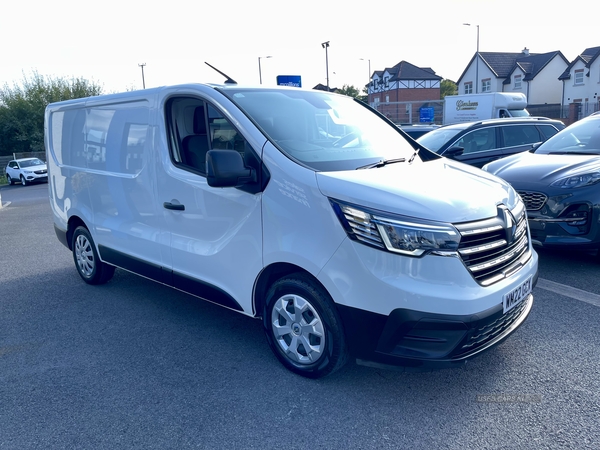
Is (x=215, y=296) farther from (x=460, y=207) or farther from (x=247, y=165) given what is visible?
(x=460, y=207)

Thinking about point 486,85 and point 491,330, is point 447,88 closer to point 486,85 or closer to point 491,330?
point 486,85

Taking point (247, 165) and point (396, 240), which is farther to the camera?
point (247, 165)

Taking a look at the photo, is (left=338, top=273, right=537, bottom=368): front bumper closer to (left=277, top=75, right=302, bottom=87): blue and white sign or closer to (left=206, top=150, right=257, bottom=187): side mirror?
(left=206, top=150, right=257, bottom=187): side mirror

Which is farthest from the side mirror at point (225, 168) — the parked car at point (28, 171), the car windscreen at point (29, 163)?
the car windscreen at point (29, 163)

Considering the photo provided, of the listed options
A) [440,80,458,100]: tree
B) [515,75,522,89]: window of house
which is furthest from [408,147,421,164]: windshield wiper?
[440,80,458,100]: tree

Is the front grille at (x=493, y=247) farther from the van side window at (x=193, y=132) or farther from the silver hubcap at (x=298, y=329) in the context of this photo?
the van side window at (x=193, y=132)

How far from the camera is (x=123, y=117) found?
15.5ft

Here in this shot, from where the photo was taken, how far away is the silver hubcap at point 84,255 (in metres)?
5.71

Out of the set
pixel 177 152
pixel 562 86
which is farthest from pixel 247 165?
pixel 562 86

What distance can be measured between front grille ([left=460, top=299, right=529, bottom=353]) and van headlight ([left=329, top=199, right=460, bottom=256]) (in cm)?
51

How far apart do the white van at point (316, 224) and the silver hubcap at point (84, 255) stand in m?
0.86

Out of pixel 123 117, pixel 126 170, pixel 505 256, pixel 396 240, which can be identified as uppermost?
pixel 123 117

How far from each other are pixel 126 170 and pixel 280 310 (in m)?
2.20

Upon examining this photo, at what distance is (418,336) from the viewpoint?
292cm
